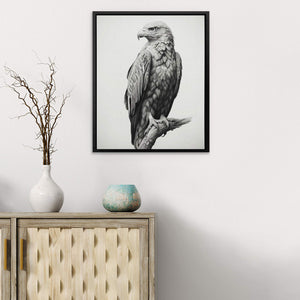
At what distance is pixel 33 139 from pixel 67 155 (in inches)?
8.2

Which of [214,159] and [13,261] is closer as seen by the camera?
[13,261]

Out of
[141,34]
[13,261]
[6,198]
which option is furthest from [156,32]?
[13,261]

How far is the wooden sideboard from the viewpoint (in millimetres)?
2232

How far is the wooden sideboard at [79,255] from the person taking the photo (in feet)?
7.32

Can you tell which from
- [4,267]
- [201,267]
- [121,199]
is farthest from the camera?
[201,267]

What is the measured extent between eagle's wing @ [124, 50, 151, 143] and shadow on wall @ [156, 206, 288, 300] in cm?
53

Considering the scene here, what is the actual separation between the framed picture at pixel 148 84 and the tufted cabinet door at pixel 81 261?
584mm

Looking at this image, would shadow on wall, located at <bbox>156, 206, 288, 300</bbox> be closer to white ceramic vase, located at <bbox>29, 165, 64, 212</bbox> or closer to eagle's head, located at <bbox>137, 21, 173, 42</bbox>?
white ceramic vase, located at <bbox>29, 165, 64, 212</bbox>

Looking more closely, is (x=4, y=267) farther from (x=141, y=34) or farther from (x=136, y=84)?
(x=141, y=34)

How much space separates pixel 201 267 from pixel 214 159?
0.59 meters

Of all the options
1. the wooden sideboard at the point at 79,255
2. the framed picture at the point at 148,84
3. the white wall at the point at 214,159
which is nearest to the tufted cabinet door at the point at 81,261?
the wooden sideboard at the point at 79,255

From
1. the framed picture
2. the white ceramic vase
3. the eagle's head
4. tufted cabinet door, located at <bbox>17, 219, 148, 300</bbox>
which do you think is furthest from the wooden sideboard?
the eagle's head

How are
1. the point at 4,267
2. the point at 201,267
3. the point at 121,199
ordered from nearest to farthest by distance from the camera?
the point at 4,267 → the point at 121,199 → the point at 201,267

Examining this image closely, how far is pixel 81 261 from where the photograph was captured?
224 cm
